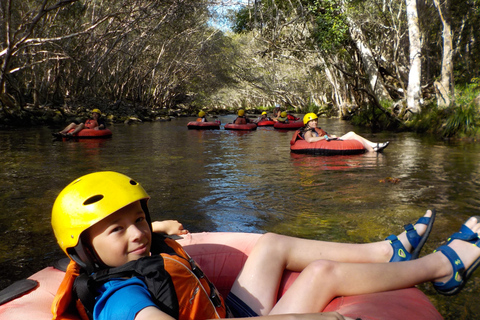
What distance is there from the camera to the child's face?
2.08 m

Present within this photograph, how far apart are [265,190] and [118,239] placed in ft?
16.6

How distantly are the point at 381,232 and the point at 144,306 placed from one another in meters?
3.55

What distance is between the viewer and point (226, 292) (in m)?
2.87

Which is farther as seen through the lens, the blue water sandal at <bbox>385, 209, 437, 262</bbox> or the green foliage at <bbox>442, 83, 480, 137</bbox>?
the green foliage at <bbox>442, 83, 480, 137</bbox>

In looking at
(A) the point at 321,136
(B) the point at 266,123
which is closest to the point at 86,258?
(A) the point at 321,136

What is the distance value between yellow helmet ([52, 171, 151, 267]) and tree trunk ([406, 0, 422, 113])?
16323 millimetres

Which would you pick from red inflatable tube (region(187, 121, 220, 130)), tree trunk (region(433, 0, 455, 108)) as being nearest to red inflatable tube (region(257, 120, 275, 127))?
red inflatable tube (region(187, 121, 220, 130))

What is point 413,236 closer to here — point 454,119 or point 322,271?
point 322,271

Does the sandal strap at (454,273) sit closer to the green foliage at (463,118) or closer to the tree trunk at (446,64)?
the green foliage at (463,118)

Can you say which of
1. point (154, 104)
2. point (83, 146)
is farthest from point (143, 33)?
point (154, 104)

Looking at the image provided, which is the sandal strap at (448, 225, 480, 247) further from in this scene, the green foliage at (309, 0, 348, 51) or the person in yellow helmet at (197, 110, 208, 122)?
the person in yellow helmet at (197, 110, 208, 122)

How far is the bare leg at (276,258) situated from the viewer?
2498 millimetres

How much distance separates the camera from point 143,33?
2511 centimetres

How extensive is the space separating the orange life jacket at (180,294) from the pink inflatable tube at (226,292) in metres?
0.16
